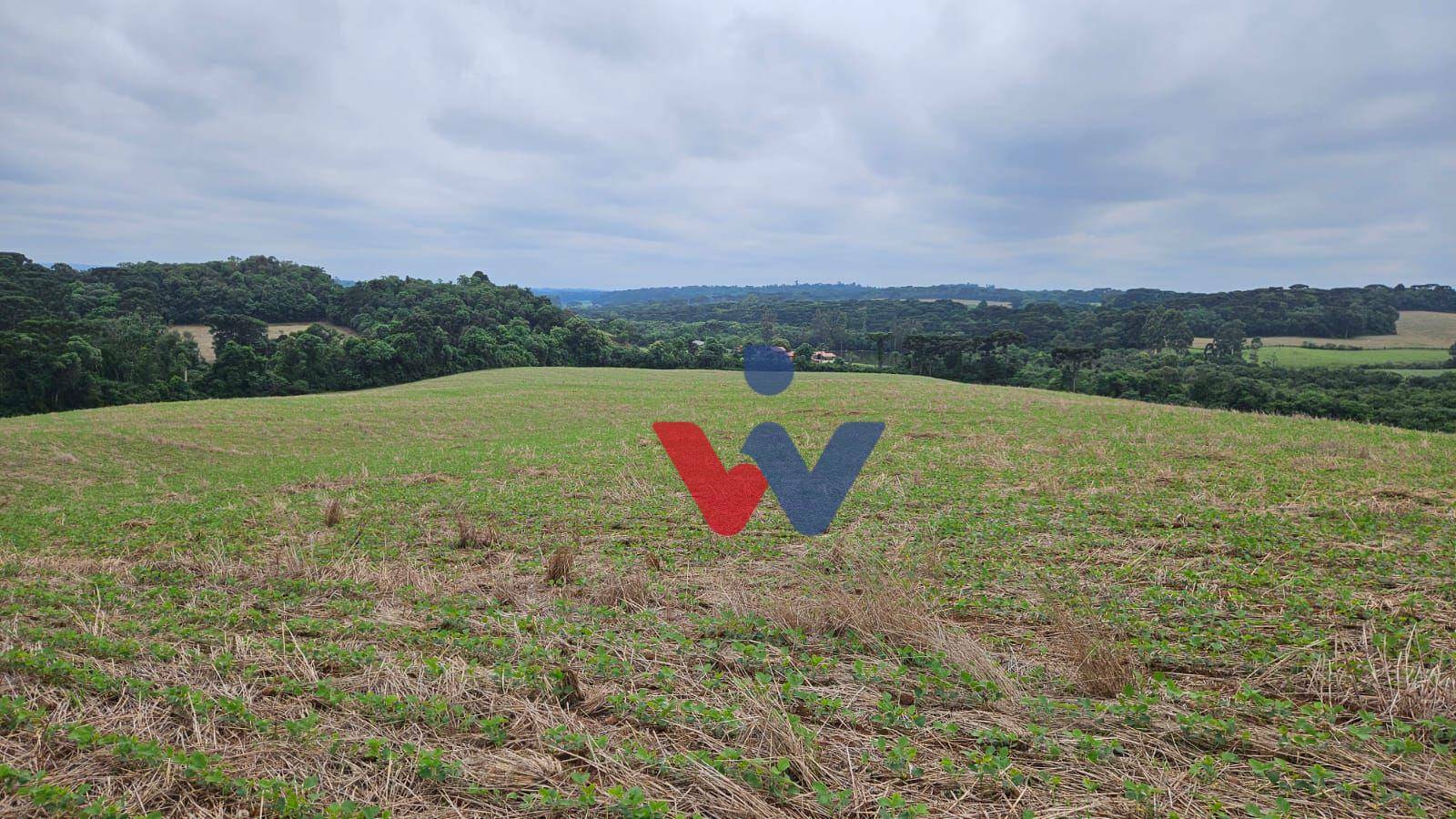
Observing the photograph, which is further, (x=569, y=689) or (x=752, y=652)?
(x=752, y=652)

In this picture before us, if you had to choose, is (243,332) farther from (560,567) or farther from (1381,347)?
(1381,347)

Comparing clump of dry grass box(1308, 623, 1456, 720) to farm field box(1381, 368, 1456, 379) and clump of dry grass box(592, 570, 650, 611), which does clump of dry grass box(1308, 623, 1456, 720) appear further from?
farm field box(1381, 368, 1456, 379)

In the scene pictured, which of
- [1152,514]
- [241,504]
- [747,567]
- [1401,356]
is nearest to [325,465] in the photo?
[241,504]

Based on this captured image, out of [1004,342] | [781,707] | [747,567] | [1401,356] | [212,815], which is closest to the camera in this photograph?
[212,815]

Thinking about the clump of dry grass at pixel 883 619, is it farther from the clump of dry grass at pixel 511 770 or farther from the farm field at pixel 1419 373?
the farm field at pixel 1419 373

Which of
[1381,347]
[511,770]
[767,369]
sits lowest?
[767,369]

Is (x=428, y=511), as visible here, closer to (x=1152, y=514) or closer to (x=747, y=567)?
(x=747, y=567)

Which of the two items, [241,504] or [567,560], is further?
[241,504]

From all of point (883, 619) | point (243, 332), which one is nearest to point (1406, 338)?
point (883, 619)
